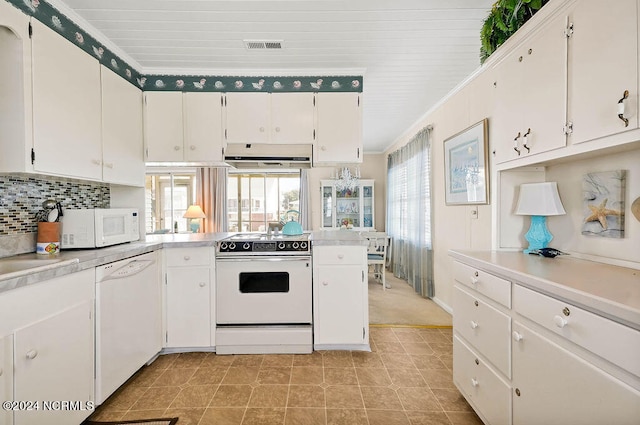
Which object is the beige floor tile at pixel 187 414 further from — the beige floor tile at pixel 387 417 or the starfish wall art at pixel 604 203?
the starfish wall art at pixel 604 203

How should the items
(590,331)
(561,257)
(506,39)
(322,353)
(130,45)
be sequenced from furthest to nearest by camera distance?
(322,353), (130,45), (506,39), (561,257), (590,331)

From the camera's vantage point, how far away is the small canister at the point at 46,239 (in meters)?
1.80

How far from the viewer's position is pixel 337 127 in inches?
106

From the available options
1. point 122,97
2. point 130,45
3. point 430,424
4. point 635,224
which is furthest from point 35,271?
point 635,224

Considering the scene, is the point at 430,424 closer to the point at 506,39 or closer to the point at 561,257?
the point at 561,257

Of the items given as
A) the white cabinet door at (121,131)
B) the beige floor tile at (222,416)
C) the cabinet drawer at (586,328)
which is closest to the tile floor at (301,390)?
the beige floor tile at (222,416)

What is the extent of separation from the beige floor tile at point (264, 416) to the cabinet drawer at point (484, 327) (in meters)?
1.24

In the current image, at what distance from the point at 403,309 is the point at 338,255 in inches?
65.1

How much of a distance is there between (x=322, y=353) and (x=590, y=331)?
1943 millimetres

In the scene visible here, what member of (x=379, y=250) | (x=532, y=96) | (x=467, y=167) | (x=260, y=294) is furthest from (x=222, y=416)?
(x=379, y=250)

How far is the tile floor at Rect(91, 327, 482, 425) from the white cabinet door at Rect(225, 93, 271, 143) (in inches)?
78.8

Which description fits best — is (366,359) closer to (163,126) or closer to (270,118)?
(270,118)

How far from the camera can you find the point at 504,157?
1771 mm

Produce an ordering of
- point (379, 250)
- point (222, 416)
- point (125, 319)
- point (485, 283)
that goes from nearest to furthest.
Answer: point (485, 283)
point (222, 416)
point (125, 319)
point (379, 250)
